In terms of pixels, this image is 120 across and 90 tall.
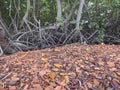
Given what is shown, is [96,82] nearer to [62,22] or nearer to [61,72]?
[61,72]

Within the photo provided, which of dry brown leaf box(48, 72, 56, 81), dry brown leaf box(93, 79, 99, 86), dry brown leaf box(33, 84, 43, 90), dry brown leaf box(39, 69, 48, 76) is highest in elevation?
dry brown leaf box(39, 69, 48, 76)

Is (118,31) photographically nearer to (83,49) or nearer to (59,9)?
(59,9)

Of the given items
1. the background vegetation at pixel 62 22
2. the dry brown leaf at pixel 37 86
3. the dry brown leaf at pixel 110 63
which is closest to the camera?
the dry brown leaf at pixel 37 86

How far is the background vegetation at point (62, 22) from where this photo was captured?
4320 millimetres

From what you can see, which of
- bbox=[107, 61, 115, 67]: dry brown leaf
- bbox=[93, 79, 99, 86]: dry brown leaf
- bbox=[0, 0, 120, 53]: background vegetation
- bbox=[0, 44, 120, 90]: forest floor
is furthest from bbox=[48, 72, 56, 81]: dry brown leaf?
bbox=[0, 0, 120, 53]: background vegetation

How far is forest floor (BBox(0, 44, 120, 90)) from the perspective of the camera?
2.17 metres

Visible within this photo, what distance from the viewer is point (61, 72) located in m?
2.34

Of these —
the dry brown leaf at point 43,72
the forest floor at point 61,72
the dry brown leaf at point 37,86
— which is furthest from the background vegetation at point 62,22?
the dry brown leaf at point 37,86

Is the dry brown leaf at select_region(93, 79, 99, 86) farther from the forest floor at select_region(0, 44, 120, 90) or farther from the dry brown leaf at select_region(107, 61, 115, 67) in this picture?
the dry brown leaf at select_region(107, 61, 115, 67)

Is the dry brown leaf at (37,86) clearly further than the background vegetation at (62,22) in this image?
No

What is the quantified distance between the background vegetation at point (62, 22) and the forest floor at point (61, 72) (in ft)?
4.84

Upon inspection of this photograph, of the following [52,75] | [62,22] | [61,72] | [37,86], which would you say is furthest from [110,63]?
[62,22]

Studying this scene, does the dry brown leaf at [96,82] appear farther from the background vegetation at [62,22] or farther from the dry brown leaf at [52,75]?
the background vegetation at [62,22]

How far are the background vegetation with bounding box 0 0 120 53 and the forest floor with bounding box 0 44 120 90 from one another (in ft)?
4.84
